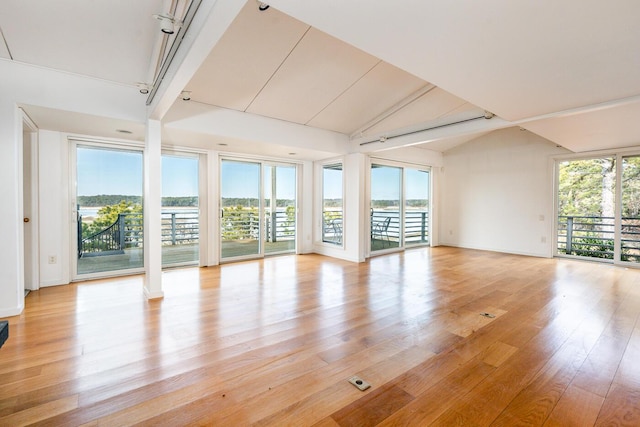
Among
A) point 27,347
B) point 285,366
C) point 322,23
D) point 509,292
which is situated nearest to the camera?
point 322,23

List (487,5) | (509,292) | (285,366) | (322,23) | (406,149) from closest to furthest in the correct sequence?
(487,5), (322,23), (285,366), (509,292), (406,149)

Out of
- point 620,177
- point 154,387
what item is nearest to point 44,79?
point 154,387

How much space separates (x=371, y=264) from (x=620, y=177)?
464 cm

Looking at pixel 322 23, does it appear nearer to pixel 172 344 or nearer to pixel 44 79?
pixel 172 344

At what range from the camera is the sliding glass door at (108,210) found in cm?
425

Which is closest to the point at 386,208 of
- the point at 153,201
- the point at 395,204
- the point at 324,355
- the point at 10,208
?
the point at 395,204

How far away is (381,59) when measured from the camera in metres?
2.66

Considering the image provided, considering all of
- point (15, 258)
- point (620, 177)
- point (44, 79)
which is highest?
point (44, 79)

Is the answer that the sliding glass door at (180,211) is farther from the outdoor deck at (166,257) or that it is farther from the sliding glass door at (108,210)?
the sliding glass door at (108,210)

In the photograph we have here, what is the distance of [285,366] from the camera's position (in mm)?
2016

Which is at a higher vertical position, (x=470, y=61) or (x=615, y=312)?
(x=470, y=61)

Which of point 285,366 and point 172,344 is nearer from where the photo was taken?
point 285,366

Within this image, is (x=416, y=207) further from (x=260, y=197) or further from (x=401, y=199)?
(x=260, y=197)

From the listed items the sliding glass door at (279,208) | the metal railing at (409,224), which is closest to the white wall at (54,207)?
the sliding glass door at (279,208)
